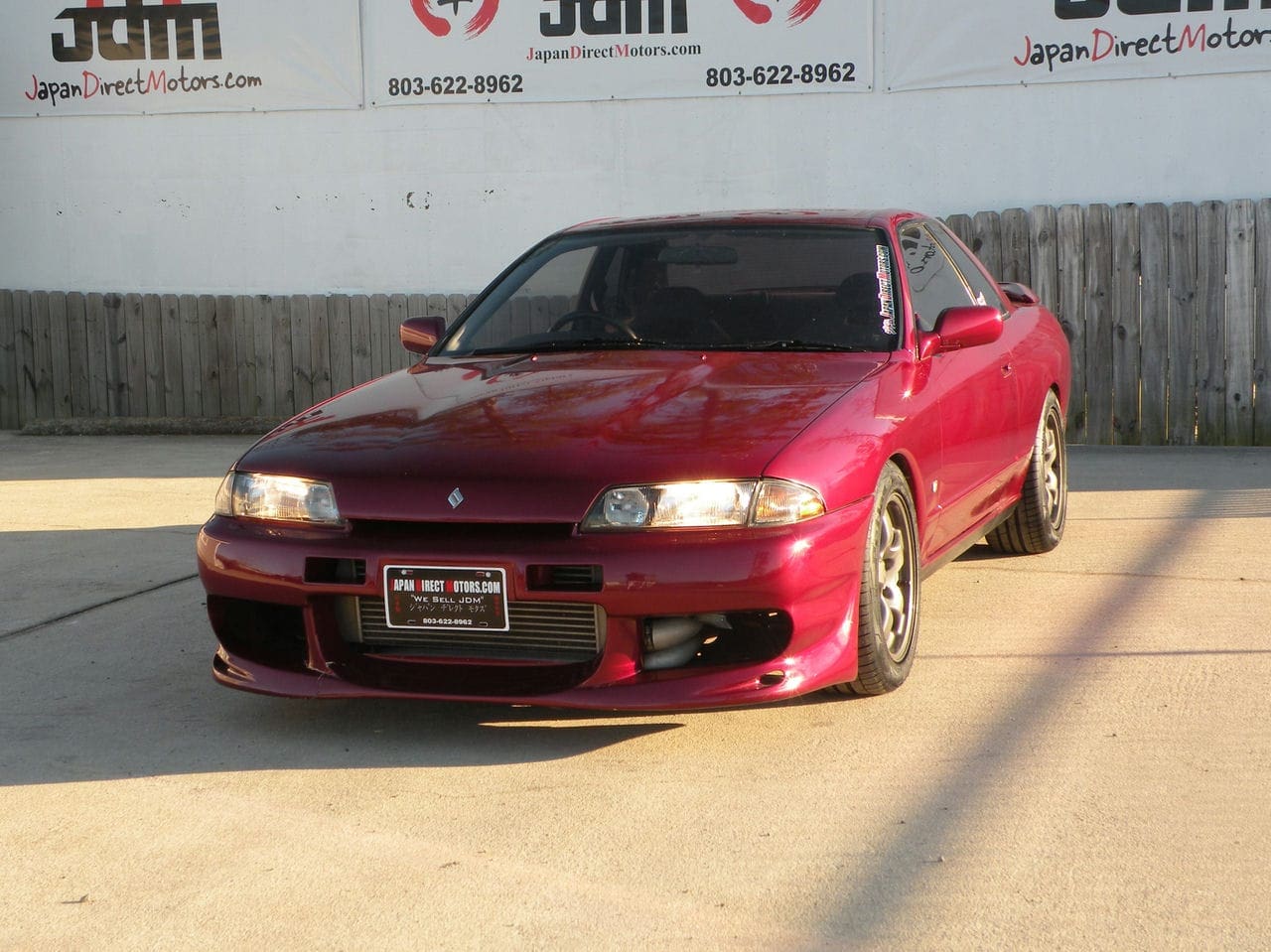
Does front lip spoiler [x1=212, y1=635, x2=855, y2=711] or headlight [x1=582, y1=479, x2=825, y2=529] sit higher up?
headlight [x1=582, y1=479, x2=825, y2=529]

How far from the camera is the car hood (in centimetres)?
419

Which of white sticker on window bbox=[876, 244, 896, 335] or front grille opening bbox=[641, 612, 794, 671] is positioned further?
white sticker on window bbox=[876, 244, 896, 335]

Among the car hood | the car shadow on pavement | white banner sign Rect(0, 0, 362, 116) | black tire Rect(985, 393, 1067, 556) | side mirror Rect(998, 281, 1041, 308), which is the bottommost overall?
the car shadow on pavement

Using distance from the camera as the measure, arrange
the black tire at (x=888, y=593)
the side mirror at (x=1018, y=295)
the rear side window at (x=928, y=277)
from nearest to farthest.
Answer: the black tire at (x=888, y=593) < the rear side window at (x=928, y=277) < the side mirror at (x=1018, y=295)

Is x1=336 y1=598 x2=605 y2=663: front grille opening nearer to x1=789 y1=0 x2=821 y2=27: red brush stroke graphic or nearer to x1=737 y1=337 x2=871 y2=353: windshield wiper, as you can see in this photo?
x1=737 y1=337 x2=871 y2=353: windshield wiper

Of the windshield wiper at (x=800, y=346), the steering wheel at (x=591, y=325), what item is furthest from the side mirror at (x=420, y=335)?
the windshield wiper at (x=800, y=346)

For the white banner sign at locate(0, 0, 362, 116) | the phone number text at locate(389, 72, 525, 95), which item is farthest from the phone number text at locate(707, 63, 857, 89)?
the white banner sign at locate(0, 0, 362, 116)

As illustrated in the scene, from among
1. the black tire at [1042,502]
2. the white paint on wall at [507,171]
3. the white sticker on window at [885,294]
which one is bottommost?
the black tire at [1042,502]

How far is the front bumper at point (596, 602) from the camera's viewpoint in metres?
4.08

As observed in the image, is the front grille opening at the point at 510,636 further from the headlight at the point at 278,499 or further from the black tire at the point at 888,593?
the black tire at the point at 888,593

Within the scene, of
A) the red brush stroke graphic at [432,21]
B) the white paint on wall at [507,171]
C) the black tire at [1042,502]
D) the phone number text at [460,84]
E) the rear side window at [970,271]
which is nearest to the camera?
the rear side window at [970,271]

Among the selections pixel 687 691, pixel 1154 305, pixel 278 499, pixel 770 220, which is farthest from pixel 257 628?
pixel 1154 305

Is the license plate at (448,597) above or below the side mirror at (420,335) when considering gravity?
below

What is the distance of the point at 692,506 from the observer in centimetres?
415
